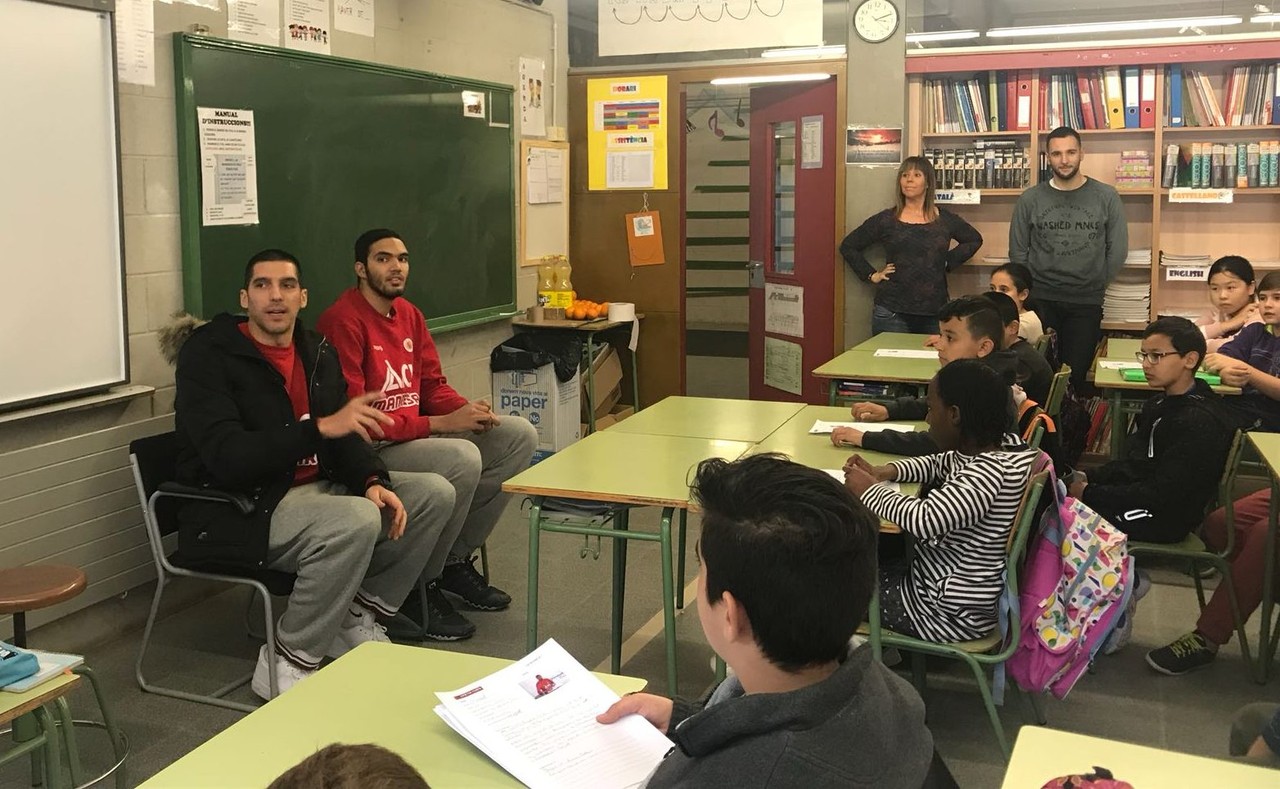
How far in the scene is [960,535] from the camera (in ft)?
9.29

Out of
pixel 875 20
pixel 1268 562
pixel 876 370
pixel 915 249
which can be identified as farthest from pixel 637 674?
pixel 875 20

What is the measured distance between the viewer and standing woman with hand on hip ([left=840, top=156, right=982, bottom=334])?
643 centimetres

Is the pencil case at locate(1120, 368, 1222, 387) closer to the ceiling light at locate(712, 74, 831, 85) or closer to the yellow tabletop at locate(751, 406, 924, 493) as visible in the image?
the yellow tabletop at locate(751, 406, 924, 493)

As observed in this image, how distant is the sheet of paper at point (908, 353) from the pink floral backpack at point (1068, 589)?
7.77 feet

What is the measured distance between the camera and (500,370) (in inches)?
245

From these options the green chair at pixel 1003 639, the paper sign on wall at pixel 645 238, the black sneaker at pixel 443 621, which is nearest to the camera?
the green chair at pixel 1003 639

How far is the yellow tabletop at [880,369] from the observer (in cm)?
462

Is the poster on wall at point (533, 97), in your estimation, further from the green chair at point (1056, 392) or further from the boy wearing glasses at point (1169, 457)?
the boy wearing glasses at point (1169, 457)

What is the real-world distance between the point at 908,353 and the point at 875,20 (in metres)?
2.24

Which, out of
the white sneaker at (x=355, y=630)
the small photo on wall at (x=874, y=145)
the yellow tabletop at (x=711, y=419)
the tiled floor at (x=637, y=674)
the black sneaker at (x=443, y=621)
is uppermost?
the small photo on wall at (x=874, y=145)

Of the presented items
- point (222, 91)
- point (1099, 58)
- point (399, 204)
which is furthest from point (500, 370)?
point (1099, 58)

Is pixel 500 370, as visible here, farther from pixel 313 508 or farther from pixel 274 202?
pixel 313 508

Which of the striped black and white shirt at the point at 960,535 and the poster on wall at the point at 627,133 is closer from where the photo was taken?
the striped black and white shirt at the point at 960,535

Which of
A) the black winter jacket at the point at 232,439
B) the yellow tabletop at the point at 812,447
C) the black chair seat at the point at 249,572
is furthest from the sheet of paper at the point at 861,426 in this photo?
the black chair seat at the point at 249,572
